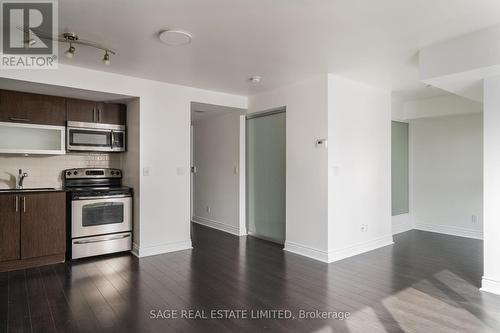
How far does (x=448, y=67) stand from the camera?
10.1 ft

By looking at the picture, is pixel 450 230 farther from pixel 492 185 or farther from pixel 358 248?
pixel 492 185

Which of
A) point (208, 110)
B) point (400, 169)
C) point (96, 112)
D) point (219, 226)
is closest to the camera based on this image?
point (96, 112)

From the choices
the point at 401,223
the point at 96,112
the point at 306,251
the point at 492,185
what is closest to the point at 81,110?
the point at 96,112

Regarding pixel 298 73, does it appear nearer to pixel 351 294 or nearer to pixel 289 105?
pixel 289 105

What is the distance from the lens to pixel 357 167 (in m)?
4.48

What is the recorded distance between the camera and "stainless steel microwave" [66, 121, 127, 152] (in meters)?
4.30

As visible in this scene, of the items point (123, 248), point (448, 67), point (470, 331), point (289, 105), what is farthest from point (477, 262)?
point (123, 248)

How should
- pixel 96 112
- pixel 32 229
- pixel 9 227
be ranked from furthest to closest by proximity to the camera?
pixel 96 112 < pixel 32 229 < pixel 9 227

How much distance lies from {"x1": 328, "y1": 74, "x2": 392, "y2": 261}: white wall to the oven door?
287cm

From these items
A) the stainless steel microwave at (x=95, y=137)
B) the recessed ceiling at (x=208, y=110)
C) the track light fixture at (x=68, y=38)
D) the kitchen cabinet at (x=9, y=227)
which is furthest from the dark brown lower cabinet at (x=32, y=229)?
the recessed ceiling at (x=208, y=110)

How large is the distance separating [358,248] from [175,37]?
3651mm

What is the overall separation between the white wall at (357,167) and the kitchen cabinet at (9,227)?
152 inches

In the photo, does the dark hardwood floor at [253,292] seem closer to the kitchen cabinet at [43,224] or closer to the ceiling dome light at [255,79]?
the kitchen cabinet at [43,224]

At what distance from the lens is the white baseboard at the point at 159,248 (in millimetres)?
4258
